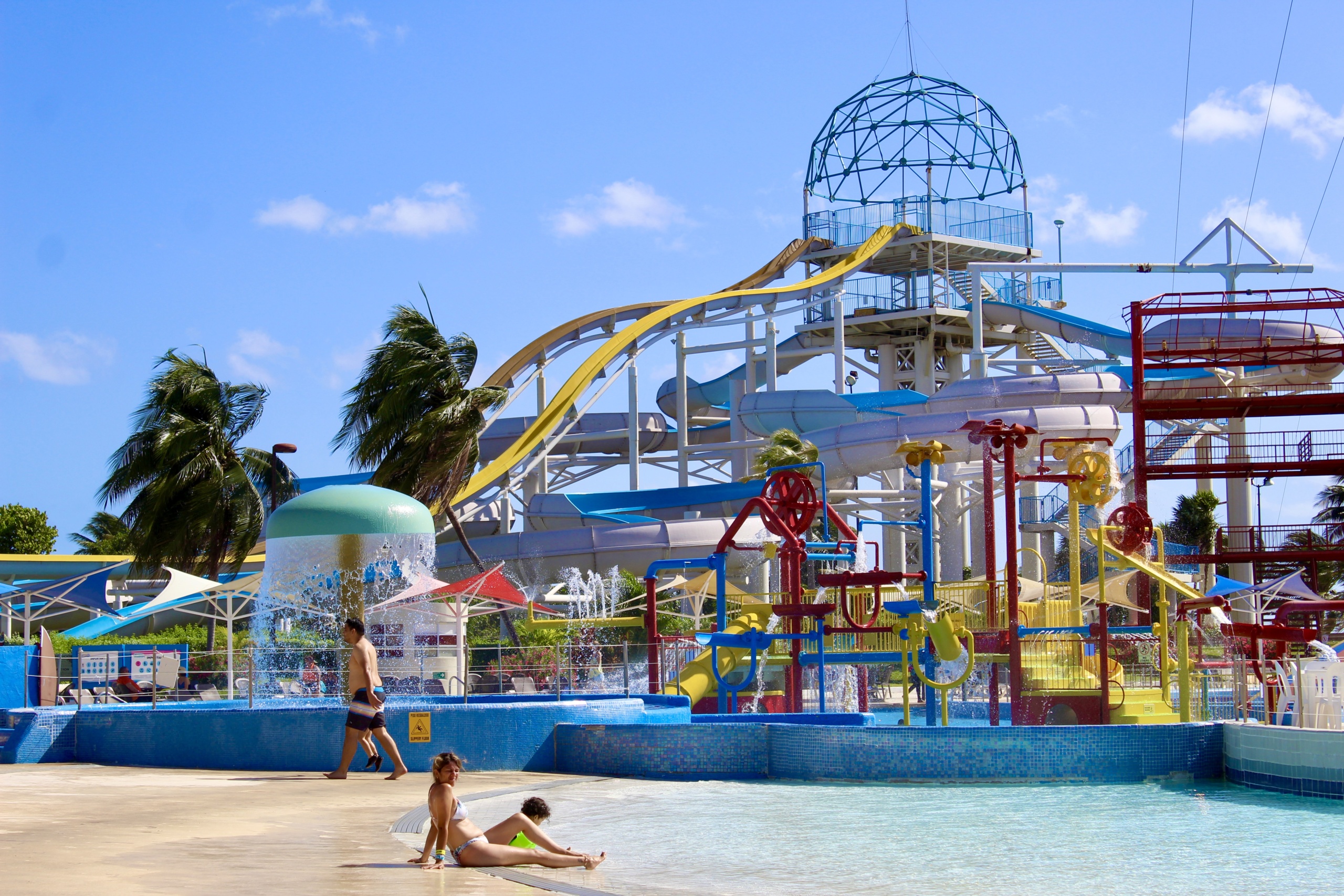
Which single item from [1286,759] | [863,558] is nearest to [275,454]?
[863,558]

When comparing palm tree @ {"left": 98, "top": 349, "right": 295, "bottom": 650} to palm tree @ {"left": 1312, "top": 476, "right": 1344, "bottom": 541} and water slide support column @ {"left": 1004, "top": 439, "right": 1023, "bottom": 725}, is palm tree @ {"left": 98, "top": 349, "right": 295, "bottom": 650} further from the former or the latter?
palm tree @ {"left": 1312, "top": 476, "right": 1344, "bottom": 541}

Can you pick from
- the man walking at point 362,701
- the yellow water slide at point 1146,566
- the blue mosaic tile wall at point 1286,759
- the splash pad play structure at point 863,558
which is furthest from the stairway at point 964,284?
the man walking at point 362,701

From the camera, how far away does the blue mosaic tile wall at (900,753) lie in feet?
44.4

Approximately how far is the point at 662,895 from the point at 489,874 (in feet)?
3.10

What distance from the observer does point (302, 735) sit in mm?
13672

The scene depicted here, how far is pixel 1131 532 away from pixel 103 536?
51.6 metres

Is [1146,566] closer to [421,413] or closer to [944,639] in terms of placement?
[944,639]

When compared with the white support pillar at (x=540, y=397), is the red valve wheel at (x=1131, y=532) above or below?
below

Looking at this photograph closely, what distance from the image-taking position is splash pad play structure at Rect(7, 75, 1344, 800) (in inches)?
547

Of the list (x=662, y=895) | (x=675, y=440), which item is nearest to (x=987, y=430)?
(x=662, y=895)

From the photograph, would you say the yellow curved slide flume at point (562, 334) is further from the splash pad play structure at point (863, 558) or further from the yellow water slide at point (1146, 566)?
the yellow water slide at point (1146, 566)

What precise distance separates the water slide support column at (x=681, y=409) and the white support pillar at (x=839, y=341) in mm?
4192

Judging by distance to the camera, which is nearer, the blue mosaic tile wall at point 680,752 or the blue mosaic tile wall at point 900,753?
the blue mosaic tile wall at point 900,753

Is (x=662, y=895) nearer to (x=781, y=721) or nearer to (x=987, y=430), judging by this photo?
(x=781, y=721)
